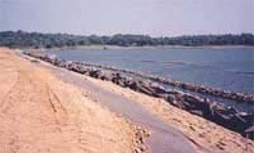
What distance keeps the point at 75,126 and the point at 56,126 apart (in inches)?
16.6

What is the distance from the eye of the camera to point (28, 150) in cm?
884

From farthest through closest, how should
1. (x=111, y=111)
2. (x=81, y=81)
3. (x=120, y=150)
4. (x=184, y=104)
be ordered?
(x=81, y=81) < (x=184, y=104) < (x=111, y=111) < (x=120, y=150)

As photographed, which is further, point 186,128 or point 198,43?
point 198,43

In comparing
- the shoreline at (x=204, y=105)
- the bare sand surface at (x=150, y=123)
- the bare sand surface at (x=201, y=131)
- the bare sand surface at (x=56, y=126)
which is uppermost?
the bare sand surface at (x=56, y=126)

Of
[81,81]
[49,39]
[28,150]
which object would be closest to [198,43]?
[49,39]

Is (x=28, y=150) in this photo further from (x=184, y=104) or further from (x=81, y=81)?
(x=81, y=81)

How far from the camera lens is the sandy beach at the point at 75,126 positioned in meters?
9.45

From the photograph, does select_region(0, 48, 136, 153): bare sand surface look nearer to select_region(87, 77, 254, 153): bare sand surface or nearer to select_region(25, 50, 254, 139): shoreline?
select_region(87, 77, 254, 153): bare sand surface

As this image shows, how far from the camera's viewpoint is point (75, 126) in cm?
1069

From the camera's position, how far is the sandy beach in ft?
31.0

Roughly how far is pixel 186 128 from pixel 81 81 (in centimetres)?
1077

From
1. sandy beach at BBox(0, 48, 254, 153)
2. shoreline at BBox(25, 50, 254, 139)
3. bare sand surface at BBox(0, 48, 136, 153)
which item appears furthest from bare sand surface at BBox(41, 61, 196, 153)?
shoreline at BBox(25, 50, 254, 139)

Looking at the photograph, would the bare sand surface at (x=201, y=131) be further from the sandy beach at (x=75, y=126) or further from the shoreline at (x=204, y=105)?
the shoreline at (x=204, y=105)

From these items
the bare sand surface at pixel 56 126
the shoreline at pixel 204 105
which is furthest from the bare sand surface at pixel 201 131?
the bare sand surface at pixel 56 126
